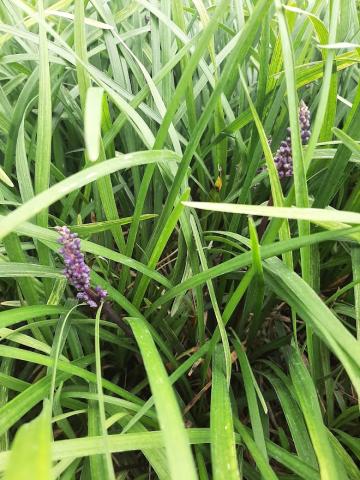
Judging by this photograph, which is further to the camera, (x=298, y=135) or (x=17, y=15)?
(x=17, y=15)

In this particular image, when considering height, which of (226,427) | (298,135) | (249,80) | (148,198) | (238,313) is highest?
(249,80)

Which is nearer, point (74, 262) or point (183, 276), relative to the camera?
point (74, 262)

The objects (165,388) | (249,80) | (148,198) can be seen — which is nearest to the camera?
(165,388)

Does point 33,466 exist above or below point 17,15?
below

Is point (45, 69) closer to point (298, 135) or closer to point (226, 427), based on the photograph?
point (298, 135)

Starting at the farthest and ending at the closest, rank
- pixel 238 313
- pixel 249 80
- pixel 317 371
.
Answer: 1. pixel 249 80
2. pixel 238 313
3. pixel 317 371

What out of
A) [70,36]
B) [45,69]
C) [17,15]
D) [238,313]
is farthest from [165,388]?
[17,15]

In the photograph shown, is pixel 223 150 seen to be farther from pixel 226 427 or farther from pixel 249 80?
pixel 226 427
